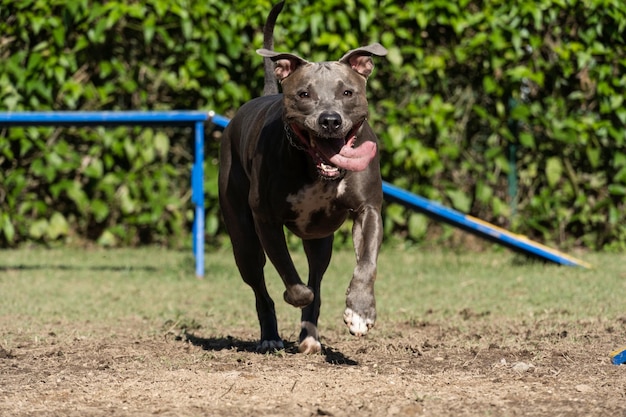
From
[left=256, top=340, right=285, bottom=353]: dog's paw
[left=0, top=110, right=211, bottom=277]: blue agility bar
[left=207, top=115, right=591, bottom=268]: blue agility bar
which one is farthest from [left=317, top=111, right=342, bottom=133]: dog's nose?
[left=207, top=115, right=591, bottom=268]: blue agility bar

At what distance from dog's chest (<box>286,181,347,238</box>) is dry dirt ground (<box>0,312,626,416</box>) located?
0.64 metres

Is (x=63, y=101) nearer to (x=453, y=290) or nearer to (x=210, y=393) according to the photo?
(x=453, y=290)

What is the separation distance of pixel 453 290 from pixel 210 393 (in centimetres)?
409

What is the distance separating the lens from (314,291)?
5438 mm

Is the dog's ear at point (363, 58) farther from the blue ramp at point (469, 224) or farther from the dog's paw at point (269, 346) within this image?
the blue ramp at point (469, 224)

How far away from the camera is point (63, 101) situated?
10.2 m

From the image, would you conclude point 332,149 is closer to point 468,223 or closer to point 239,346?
point 239,346

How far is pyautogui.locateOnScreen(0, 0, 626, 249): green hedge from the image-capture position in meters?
9.84

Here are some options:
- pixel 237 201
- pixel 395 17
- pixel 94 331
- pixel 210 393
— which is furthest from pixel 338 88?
pixel 395 17

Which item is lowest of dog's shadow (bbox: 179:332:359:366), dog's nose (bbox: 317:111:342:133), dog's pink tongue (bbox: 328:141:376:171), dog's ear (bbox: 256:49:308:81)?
dog's shadow (bbox: 179:332:359:366)

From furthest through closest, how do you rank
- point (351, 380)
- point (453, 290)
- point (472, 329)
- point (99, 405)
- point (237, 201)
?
point (453, 290), point (472, 329), point (237, 201), point (351, 380), point (99, 405)

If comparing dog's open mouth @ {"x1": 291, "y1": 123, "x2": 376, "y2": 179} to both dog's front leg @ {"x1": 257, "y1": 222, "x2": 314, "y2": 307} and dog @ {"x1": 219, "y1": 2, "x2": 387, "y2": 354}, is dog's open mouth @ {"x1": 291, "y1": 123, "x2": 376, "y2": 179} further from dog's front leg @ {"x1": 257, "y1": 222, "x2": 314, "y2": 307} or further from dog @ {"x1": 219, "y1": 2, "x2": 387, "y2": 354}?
dog's front leg @ {"x1": 257, "y1": 222, "x2": 314, "y2": 307}

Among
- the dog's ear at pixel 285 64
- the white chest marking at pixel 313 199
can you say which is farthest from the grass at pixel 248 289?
the dog's ear at pixel 285 64

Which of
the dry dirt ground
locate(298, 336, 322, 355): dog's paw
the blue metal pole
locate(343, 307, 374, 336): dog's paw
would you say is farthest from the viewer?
the blue metal pole
